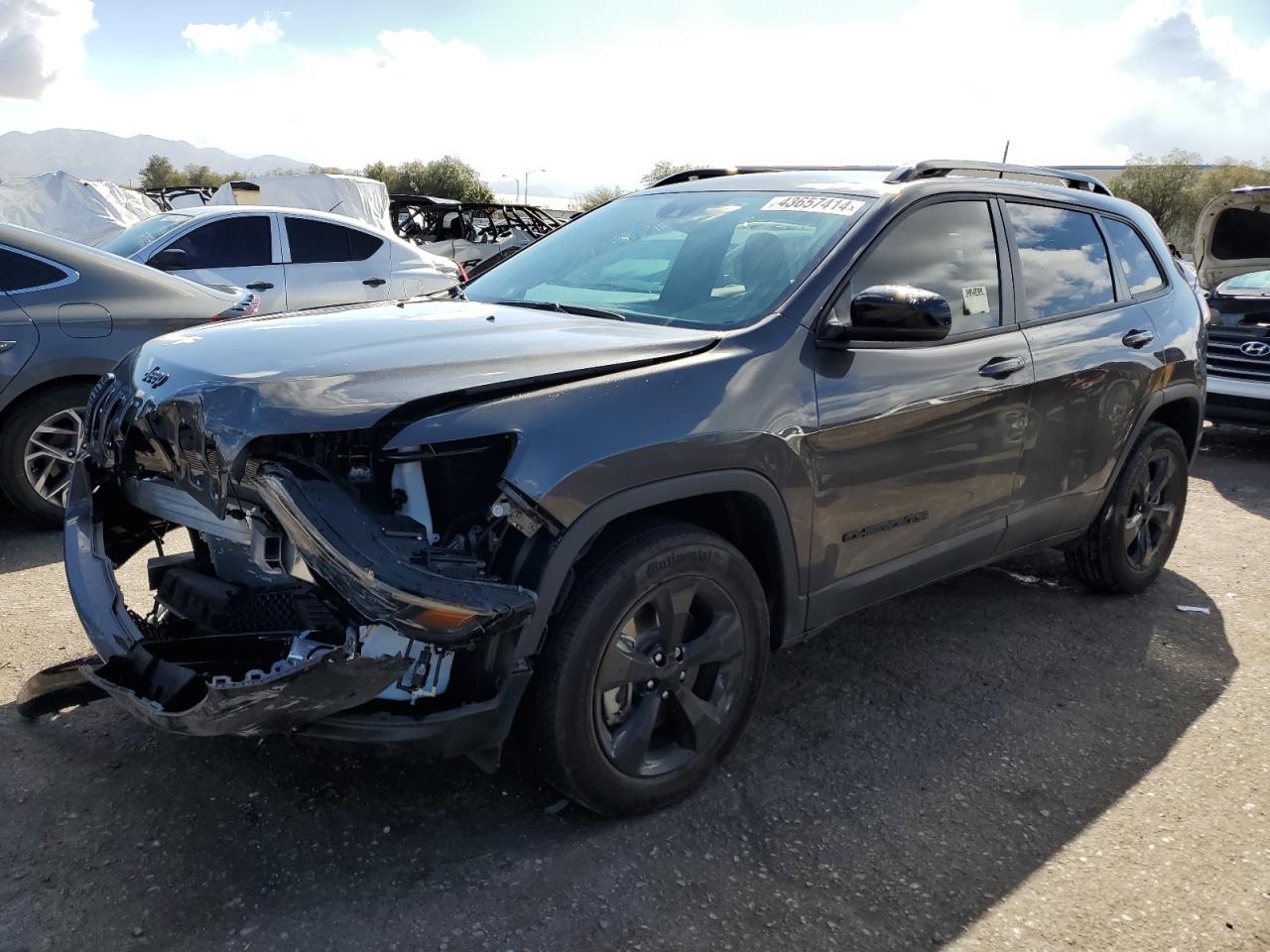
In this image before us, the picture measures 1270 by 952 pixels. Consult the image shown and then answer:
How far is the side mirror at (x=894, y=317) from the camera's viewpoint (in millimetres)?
2988

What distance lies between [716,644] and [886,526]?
0.80 metres

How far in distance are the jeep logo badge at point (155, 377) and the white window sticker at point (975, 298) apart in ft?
8.68

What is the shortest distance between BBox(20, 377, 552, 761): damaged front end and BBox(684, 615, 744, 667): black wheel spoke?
58cm

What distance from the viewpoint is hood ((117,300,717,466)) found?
2.34m

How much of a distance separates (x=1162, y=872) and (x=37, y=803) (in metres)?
3.18

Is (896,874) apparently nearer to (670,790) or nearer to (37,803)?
(670,790)

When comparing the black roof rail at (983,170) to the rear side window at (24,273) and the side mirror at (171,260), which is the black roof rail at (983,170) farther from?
the side mirror at (171,260)

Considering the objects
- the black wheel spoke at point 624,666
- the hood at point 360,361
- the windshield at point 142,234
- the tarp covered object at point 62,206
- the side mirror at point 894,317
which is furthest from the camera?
the tarp covered object at point 62,206

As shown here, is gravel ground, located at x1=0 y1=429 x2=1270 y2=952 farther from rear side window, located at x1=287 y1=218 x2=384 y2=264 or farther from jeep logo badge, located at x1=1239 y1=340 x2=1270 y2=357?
rear side window, located at x1=287 y1=218 x2=384 y2=264

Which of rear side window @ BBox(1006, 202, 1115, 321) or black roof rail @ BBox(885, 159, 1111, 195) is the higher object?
black roof rail @ BBox(885, 159, 1111, 195)

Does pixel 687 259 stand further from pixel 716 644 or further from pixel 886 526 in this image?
pixel 716 644

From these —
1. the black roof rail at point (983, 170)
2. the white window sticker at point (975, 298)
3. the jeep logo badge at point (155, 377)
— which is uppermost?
the black roof rail at point (983, 170)

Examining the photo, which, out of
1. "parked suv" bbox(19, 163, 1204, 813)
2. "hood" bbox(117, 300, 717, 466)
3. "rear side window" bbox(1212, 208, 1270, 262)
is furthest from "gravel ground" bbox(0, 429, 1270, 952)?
"rear side window" bbox(1212, 208, 1270, 262)

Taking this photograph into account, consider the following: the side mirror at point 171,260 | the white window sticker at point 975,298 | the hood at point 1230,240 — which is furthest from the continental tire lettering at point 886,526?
the hood at point 1230,240
